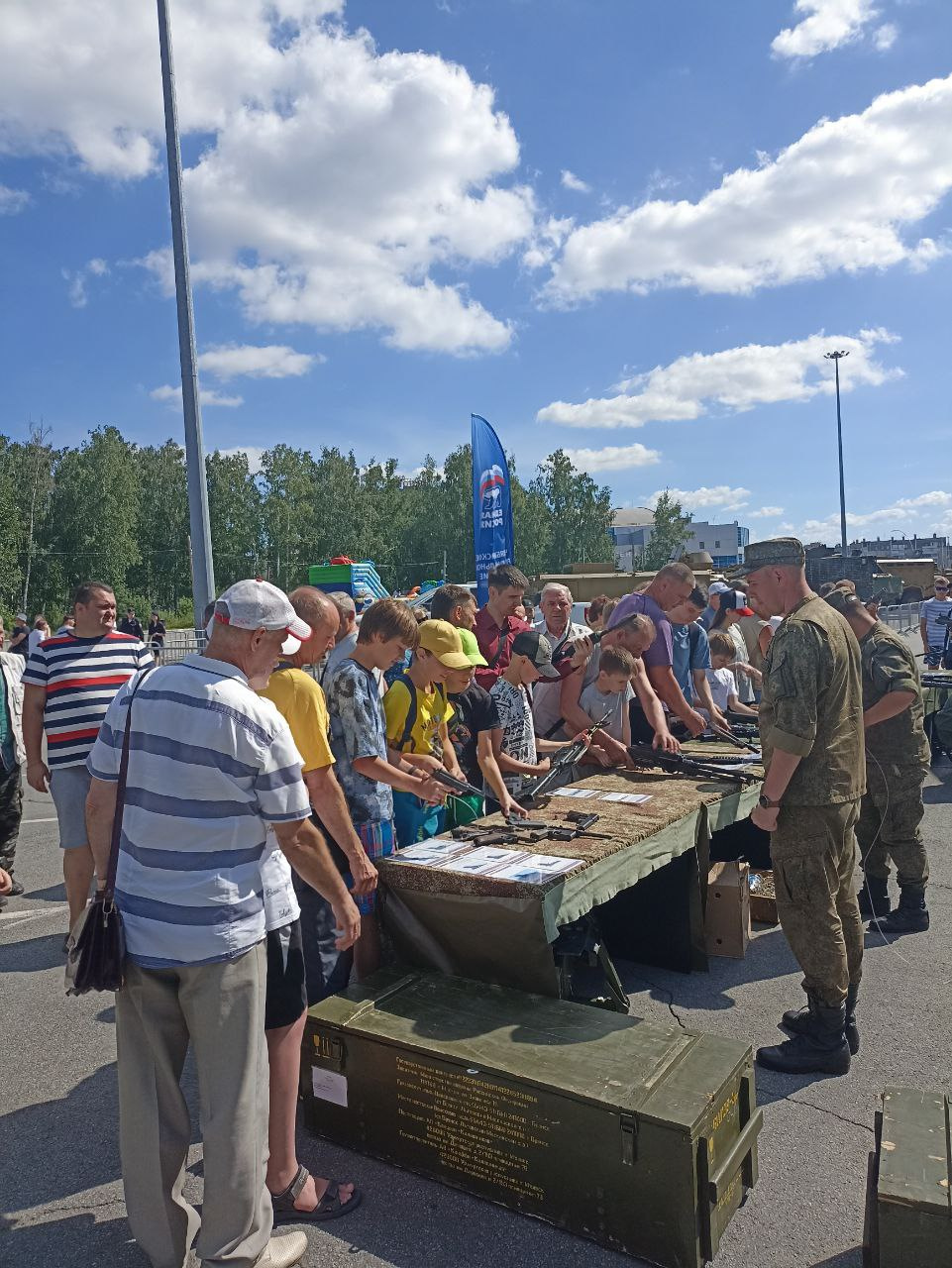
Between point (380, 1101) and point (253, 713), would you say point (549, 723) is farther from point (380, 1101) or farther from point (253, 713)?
point (253, 713)

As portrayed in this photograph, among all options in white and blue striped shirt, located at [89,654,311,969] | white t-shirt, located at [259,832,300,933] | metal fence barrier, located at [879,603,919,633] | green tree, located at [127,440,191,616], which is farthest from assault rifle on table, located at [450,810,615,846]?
green tree, located at [127,440,191,616]

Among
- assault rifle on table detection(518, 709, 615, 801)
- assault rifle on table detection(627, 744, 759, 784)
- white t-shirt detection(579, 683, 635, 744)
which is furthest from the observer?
white t-shirt detection(579, 683, 635, 744)

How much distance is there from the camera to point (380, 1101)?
109 inches

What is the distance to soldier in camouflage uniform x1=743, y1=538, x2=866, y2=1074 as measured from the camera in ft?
10.9

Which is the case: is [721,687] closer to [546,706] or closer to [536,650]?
[546,706]

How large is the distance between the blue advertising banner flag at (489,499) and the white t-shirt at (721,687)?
271 inches

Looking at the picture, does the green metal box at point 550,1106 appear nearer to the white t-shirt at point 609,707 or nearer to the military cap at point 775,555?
the military cap at point 775,555

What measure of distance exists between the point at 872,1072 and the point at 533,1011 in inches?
60.6

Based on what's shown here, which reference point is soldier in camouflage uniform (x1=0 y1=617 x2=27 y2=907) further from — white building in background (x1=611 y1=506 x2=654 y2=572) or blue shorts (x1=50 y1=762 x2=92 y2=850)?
white building in background (x1=611 y1=506 x2=654 y2=572)

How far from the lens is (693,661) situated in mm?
6480

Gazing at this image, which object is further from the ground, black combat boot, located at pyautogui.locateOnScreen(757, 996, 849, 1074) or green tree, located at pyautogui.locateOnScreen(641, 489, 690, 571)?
green tree, located at pyautogui.locateOnScreen(641, 489, 690, 571)

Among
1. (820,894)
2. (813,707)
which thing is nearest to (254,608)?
(813,707)

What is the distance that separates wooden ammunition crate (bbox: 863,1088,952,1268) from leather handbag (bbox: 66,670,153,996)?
1.92 m

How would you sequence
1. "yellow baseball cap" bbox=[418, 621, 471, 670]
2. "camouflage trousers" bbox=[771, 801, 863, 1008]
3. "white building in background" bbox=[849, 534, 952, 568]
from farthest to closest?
"white building in background" bbox=[849, 534, 952, 568]
"yellow baseball cap" bbox=[418, 621, 471, 670]
"camouflage trousers" bbox=[771, 801, 863, 1008]
